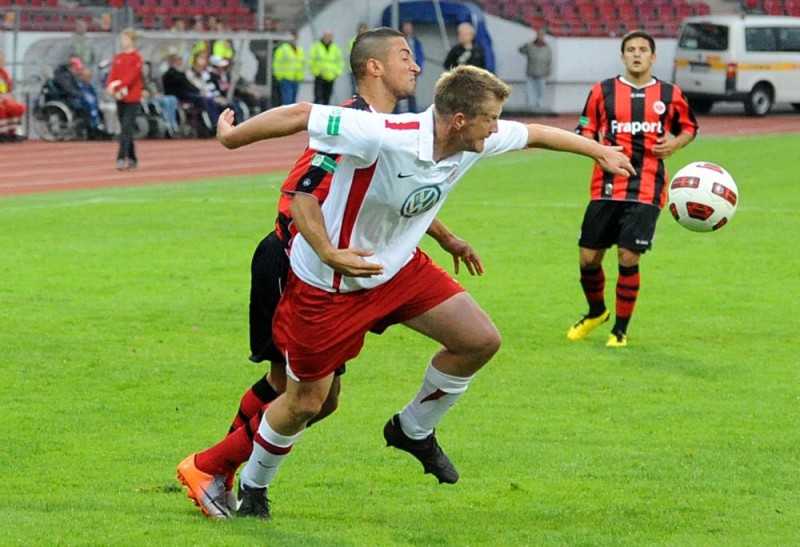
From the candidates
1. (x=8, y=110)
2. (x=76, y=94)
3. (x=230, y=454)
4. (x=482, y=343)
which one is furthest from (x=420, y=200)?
(x=76, y=94)

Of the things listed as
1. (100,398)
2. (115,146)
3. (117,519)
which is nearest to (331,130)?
(117,519)

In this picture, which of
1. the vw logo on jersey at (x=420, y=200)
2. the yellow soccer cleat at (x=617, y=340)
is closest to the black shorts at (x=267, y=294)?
the vw logo on jersey at (x=420, y=200)

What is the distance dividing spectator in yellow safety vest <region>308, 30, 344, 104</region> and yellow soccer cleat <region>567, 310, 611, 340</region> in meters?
21.0

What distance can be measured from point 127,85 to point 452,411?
14386 mm

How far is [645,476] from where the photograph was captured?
654 centimetres

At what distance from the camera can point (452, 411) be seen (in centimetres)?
791

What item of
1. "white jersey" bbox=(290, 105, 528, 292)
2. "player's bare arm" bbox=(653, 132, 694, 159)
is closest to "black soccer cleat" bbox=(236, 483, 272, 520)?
"white jersey" bbox=(290, 105, 528, 292)

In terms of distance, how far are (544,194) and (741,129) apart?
13578 mm

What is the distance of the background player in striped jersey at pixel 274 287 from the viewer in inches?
233

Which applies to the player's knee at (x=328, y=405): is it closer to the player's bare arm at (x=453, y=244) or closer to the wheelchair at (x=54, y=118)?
the player's bare arm at (x=453, y=244)

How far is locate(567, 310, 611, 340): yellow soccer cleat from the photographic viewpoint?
10.1 metres

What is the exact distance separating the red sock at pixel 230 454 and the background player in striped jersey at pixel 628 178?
4346 millimetres

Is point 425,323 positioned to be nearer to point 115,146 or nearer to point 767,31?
point 115,146

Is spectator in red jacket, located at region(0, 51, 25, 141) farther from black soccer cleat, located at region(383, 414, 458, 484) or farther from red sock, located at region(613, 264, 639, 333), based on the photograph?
black soccer cleat, located at region(383, 414, 458, 484)
